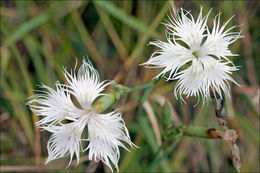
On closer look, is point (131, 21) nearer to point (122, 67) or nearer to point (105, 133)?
point (122, 67)

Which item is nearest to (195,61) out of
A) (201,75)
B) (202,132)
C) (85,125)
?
(201,75)

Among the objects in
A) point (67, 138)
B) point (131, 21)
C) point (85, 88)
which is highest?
point (131, 21)

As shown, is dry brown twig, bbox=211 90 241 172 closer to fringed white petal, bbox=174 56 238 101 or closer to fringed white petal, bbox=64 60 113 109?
fringed white petal, bbox=174 56 238 101

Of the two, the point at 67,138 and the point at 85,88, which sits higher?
the point at 85,88

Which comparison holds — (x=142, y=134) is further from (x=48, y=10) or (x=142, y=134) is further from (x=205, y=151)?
(x=48, y=10)

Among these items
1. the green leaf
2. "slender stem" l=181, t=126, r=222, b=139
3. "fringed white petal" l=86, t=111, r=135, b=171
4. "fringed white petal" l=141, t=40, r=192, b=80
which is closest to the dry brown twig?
"slender stem" l=181, t=126, r=222, b=139

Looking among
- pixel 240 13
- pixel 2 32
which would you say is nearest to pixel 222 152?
pixel 240 13

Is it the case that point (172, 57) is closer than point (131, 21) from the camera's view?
Yes
